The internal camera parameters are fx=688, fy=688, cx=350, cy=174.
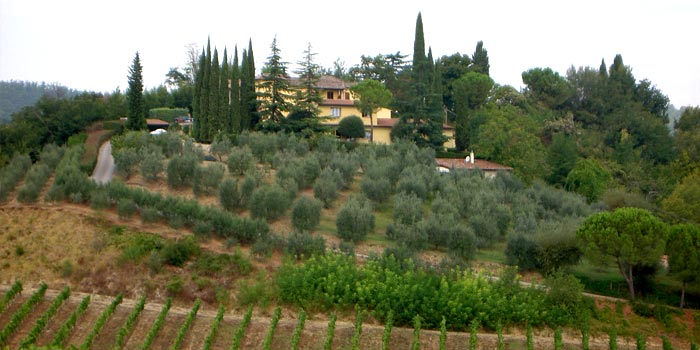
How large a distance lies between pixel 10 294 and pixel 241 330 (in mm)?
6925

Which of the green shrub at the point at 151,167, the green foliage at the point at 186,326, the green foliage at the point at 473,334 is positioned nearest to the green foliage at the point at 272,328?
the green foliage at the point at 186,326

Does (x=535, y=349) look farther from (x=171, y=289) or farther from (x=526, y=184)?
(x=526, y=184)

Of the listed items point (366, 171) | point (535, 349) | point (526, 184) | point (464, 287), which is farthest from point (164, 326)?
point (526, 184)

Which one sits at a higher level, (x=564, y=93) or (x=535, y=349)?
(x=564, y=93)

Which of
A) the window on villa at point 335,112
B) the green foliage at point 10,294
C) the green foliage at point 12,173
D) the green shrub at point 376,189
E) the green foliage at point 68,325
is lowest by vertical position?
the green foliage at point 68,325

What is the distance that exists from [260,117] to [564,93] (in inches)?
1054

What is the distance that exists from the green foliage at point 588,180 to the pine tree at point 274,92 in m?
16.7

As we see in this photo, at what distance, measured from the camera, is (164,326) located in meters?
18.7

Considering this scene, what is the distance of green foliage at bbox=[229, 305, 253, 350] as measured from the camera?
1741 centimetres

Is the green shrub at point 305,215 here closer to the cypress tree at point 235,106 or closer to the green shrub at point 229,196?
the green shrub at point 229,196

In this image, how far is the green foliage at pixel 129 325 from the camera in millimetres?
17344

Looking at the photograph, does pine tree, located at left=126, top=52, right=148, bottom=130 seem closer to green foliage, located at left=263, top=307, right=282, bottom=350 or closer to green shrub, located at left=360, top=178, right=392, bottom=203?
green shrub, located at left=360, top=178, right=392, bottom=203

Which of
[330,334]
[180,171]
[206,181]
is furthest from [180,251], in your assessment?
[180,171]

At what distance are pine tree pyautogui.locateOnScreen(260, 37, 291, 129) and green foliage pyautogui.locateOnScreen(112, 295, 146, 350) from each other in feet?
73.3
